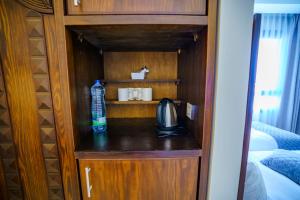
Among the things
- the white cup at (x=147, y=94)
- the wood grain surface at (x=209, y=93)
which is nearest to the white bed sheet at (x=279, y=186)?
the wood grain surface at (x=209, y=93)

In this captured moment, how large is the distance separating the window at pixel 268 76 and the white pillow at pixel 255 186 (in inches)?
94.1

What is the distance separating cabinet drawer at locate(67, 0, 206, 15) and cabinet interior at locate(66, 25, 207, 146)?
0.06 meters

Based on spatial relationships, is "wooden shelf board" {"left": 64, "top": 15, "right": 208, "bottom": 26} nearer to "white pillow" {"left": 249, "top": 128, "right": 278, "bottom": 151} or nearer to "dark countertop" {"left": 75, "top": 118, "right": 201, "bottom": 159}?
"dark countertop" {"left": 75, "top": 118, "right": 201, "bottom": 159}

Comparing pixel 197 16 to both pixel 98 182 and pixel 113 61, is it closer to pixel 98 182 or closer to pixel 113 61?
pixel 113 61

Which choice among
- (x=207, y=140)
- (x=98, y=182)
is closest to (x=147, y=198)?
(x=98, y=182)

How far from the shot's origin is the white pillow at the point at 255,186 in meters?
0.97

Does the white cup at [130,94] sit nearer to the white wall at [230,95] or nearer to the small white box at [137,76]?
the small white box at [137,76]

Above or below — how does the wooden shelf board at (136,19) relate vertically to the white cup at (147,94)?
above

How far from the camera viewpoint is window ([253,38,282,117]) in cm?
280

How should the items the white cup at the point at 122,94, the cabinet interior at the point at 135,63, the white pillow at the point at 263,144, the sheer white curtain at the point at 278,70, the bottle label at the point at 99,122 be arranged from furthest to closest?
the sheer white curtain at the point at 278,70, the white pillow at the point at 263,144, the white cup at the point at 122,94, the bottle label at the point at 99,122, the cabinet interior at the point at 135,63

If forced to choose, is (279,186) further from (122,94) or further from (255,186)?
(122,94)

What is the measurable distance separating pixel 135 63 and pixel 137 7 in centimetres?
60

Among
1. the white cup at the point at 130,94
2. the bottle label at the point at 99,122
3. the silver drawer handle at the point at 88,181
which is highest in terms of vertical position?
the white cup at the point at 130,94

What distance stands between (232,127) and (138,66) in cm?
87
